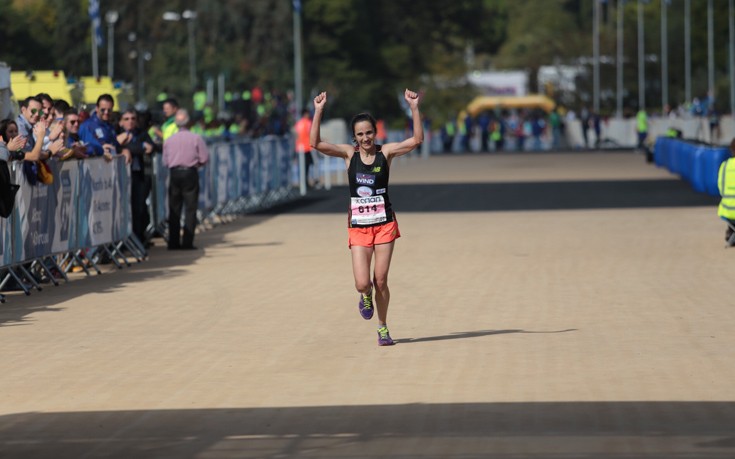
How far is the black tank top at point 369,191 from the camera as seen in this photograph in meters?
13.4

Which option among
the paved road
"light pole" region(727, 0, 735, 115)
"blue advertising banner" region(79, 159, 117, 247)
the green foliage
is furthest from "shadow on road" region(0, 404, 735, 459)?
the green foliage

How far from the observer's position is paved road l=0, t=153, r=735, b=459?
31.3ft

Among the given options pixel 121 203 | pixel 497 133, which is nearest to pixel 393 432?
pixel 121 203

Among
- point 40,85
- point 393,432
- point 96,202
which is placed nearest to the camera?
point 393,432

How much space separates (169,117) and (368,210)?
41.4ft

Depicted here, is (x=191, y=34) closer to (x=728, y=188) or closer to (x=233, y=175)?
(x=233, y=175)

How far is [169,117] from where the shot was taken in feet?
84.4

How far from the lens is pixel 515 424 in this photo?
982cm

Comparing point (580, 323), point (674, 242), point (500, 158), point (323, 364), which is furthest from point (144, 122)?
point (500, 158)

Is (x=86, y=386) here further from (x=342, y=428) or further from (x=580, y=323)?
(x=580, y=323)

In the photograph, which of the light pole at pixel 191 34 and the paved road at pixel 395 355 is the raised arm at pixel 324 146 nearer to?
the paved road at pixel 395 355

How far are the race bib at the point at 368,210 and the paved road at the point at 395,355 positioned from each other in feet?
3.11

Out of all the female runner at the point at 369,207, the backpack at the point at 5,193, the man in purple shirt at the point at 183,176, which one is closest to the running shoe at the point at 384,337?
the female runner at the point at 369,207

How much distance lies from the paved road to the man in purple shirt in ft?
1.56
